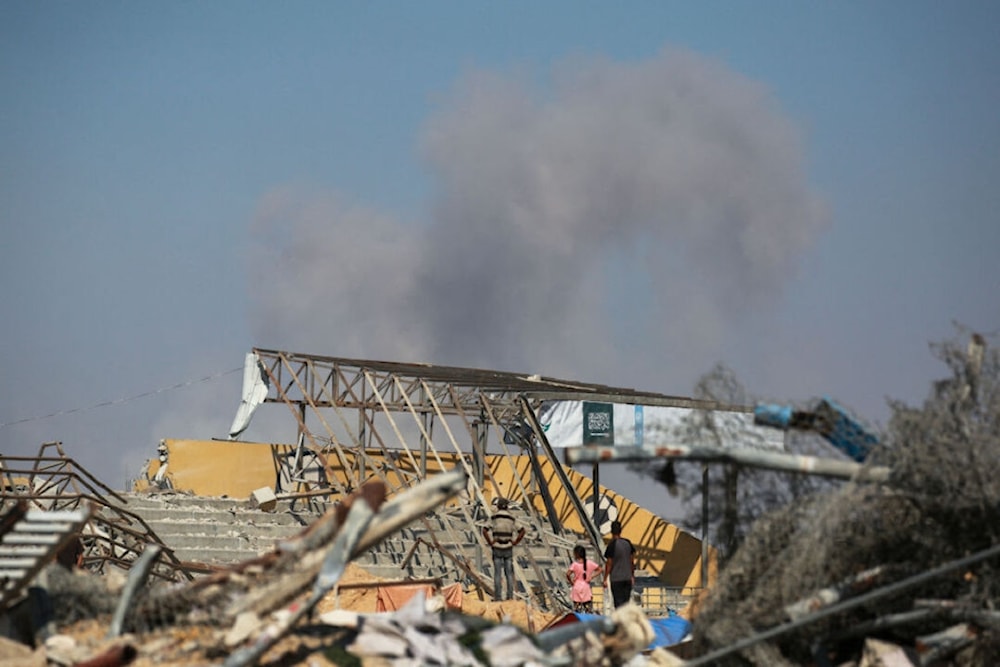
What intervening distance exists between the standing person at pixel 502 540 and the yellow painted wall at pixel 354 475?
25.8 ft

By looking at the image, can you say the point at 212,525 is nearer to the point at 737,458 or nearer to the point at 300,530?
the point at 300,530

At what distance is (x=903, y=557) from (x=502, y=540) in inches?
440

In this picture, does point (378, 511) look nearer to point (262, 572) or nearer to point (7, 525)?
point (262, 572)

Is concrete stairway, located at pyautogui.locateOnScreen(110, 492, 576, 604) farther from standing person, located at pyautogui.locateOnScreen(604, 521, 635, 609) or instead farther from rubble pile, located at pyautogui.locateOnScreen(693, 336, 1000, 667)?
rubble pile, located at pyautogui.locateOnScreen(693, 336, 1000, 667)

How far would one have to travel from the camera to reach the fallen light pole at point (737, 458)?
9234 millimetres

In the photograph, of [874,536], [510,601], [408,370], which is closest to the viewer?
[874,536]

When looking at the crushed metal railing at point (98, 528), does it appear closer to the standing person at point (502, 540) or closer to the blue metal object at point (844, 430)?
the standing person at point (502, 540)

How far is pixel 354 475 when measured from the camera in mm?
29047

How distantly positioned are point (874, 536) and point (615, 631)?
6.77 ft

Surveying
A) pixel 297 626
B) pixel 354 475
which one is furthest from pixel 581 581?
pixel 354 475

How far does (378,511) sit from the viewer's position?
29.4ft

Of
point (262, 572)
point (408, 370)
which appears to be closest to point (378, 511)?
point (262, 572)

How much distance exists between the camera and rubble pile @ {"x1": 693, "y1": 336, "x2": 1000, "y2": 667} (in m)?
9.07

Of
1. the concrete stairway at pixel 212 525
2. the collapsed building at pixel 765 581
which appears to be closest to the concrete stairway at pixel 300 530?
the concrete stairway at pixel 212 525
